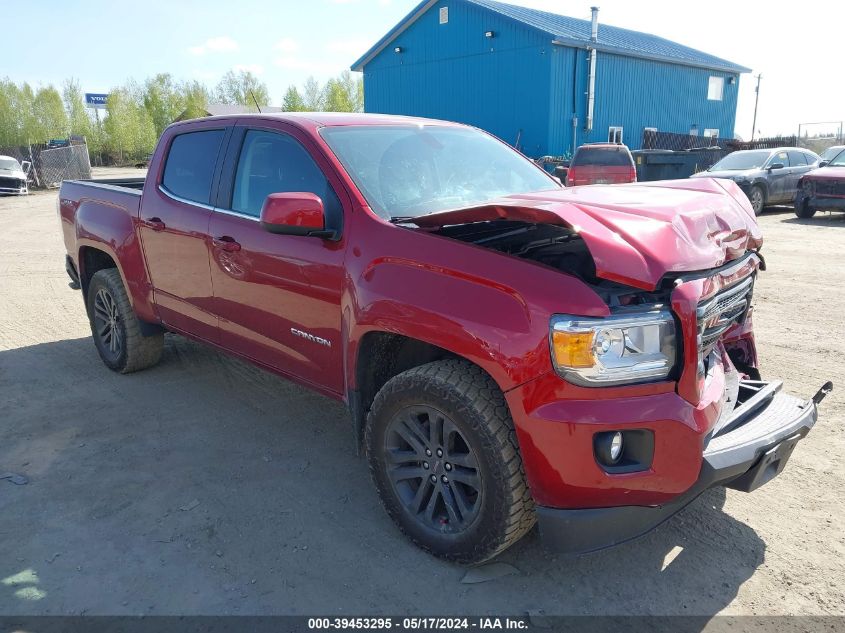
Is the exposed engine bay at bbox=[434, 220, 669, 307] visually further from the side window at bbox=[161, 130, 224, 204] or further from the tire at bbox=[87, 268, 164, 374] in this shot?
the tire at bbox=[87, 268, 164, 374]

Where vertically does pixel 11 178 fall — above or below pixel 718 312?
below

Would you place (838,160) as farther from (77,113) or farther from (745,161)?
(77,113)

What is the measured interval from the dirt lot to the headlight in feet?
3.22

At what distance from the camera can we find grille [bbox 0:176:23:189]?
23781 millimetres

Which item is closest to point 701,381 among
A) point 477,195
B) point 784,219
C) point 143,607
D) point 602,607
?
point 602,607

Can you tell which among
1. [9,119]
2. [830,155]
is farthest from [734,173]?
[9,119]

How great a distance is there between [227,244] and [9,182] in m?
25.1

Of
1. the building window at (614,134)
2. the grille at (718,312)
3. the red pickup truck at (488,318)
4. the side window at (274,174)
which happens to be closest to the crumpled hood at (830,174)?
the red pickup truck at (488,318)

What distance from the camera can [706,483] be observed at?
2375 mm

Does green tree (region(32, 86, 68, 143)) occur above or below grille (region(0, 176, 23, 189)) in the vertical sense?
above

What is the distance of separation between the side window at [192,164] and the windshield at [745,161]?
14665 millimetres

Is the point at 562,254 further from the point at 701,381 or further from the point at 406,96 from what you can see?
the point at 406,96

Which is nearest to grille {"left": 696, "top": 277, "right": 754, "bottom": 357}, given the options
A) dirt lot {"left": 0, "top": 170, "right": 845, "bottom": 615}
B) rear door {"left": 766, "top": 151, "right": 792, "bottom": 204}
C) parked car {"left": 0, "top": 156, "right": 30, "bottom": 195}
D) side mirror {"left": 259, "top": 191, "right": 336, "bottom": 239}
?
dirt lot {"left": 0, "top": 170, "right": 845, "bottom": 615}

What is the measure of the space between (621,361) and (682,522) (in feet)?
4.17
